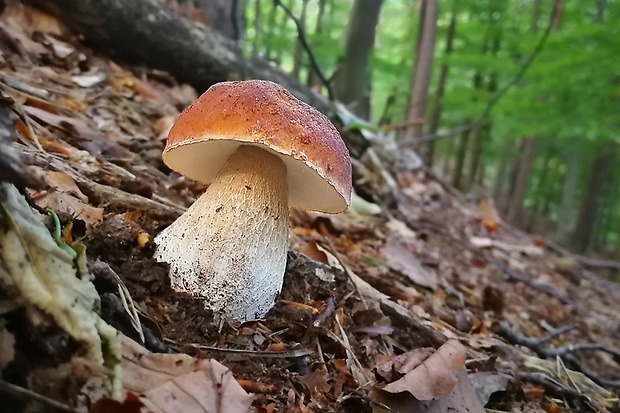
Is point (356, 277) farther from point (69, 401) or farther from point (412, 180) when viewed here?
point (412, 180)

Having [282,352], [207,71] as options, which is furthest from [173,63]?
[282,352]

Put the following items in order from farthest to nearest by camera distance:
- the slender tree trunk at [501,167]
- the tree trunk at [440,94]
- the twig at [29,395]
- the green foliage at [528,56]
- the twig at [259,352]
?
the slender tree trunk at [501,167], the tree trunk at [440,94], the green foliage at [528,56], the twig at [259,352], the twig at [29,395]

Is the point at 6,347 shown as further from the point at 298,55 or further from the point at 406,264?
the point at 298,55

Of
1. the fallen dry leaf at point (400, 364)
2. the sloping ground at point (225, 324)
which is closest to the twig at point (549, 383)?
the sloping ground at point (225, 324)

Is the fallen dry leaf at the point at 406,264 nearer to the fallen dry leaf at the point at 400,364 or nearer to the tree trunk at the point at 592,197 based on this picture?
the fallen dry leaf at the point at 400,364

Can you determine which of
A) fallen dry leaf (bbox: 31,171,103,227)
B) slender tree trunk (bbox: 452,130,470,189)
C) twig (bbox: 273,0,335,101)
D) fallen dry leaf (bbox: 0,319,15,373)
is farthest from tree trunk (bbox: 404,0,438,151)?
fallen dry leaf (bbox: 0,319,15,373)

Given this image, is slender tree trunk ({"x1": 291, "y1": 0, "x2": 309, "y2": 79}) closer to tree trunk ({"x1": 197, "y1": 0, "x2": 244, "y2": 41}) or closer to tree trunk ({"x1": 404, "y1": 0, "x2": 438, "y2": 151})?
tree trunk ({"x1": 404, "y1": 0, "x2": 438, "y2": 151})
